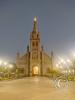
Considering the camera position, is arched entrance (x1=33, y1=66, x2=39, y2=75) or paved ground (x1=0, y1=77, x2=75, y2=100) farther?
arched entrance (x1=33, y1=66, x2=39, y2=75)

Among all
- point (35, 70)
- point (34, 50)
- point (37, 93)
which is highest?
point (34, 50)

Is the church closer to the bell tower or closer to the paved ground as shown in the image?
the bell tower

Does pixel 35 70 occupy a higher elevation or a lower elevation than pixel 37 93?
higher

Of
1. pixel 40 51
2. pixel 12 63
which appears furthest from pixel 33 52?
pixel 12 63

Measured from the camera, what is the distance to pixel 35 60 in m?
92.6

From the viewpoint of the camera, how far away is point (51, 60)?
9250cm

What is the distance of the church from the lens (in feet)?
298

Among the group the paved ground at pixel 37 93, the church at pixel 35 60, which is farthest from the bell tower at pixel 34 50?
the paved ground at pixel 37 93

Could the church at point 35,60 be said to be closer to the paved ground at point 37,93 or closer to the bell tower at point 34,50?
the bell tower at point 34,50

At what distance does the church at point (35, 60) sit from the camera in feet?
298

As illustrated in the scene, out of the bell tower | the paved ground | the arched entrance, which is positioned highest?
the bell tower

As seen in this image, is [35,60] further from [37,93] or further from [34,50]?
[37,93]

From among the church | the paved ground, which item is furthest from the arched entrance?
the paved ground

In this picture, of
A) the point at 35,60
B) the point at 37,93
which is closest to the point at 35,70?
the point at 35,60
